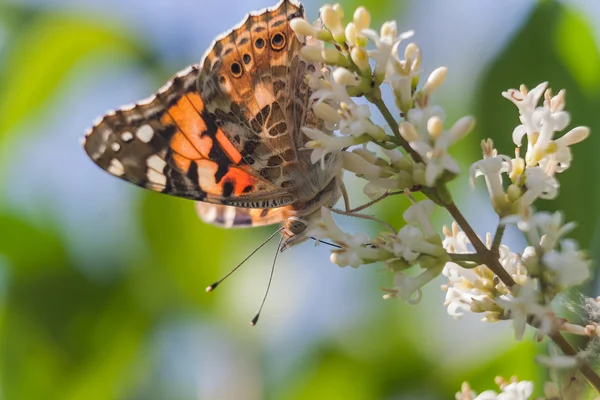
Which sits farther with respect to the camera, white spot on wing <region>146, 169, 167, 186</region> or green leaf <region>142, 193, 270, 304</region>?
green leaf <region>142, 193, 270, 304</region>

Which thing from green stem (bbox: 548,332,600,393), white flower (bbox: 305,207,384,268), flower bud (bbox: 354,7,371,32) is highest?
flower bud (bbox: 354,7,371,32)

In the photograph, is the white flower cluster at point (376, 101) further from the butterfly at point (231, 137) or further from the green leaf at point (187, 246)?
the green leaf at point (187, 246)

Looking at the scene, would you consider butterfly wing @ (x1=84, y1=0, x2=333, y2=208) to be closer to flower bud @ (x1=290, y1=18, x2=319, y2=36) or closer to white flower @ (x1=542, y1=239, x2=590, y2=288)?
flower bud @ (x1=290, y1=18, x2=319, y2=36)

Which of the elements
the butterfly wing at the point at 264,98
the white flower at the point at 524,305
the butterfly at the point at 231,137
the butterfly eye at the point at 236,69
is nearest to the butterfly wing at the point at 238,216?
the butterfly at the point at 231,137

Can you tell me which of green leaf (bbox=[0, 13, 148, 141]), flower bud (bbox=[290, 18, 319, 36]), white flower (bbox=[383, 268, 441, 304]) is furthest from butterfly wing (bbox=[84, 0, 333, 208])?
green leaf (bbox=[0, 13, 148, 141])

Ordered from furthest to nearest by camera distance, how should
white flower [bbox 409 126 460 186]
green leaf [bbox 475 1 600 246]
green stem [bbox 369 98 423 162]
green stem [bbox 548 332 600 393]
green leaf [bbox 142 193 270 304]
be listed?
1. green leaf [bbox 142 193 270 304]
2. green leaf [bbox 475 1 600 246]
3. green stem [bbox 369 98 423 162]
4. white flower [bbox 409 126 460 186]
5. green stem [bbox 548 332 600 393]

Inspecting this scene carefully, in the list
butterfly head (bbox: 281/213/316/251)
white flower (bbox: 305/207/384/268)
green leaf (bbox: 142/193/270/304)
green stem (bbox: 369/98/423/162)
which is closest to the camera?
green stem (bbox: 369/98/423/162)

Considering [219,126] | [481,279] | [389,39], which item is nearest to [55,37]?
[219,126]
